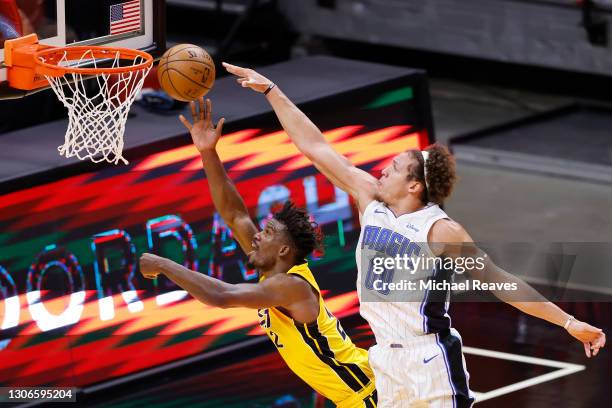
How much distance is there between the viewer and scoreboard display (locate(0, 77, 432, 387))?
8883 millimetres

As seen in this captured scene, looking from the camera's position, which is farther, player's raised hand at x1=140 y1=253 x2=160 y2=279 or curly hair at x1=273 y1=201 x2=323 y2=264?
curly hair at x1=273 y1=201 x2=323 y2=264

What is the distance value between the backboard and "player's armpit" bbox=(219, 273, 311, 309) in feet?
6.19

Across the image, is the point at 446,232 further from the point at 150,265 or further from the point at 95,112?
the point at 95,112

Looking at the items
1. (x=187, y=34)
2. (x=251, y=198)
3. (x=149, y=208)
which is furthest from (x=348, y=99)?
(x=187, y=34)

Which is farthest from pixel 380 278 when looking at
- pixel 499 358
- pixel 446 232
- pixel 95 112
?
pixel 499 358

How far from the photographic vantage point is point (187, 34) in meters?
17.1

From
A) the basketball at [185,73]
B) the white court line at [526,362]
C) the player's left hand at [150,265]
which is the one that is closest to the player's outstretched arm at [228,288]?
the player's left hand at [150,265]

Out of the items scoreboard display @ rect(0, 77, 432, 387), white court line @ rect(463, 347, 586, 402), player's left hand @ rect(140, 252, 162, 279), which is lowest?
white court line @ rect(463, 347, 586, 402)

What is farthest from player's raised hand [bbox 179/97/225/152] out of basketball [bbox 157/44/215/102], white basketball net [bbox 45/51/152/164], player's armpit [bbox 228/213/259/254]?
white basketball net [bbox 45/51/152/164]

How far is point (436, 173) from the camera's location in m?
6.98

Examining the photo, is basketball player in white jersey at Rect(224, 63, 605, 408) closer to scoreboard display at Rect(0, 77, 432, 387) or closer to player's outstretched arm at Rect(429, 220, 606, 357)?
player's outstretched arm at Rect(429, 220, 606, 357)

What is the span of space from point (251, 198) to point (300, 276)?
2645 millimetres

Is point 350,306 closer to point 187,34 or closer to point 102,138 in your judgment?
point 102,138

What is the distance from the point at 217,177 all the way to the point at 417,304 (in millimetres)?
1305
